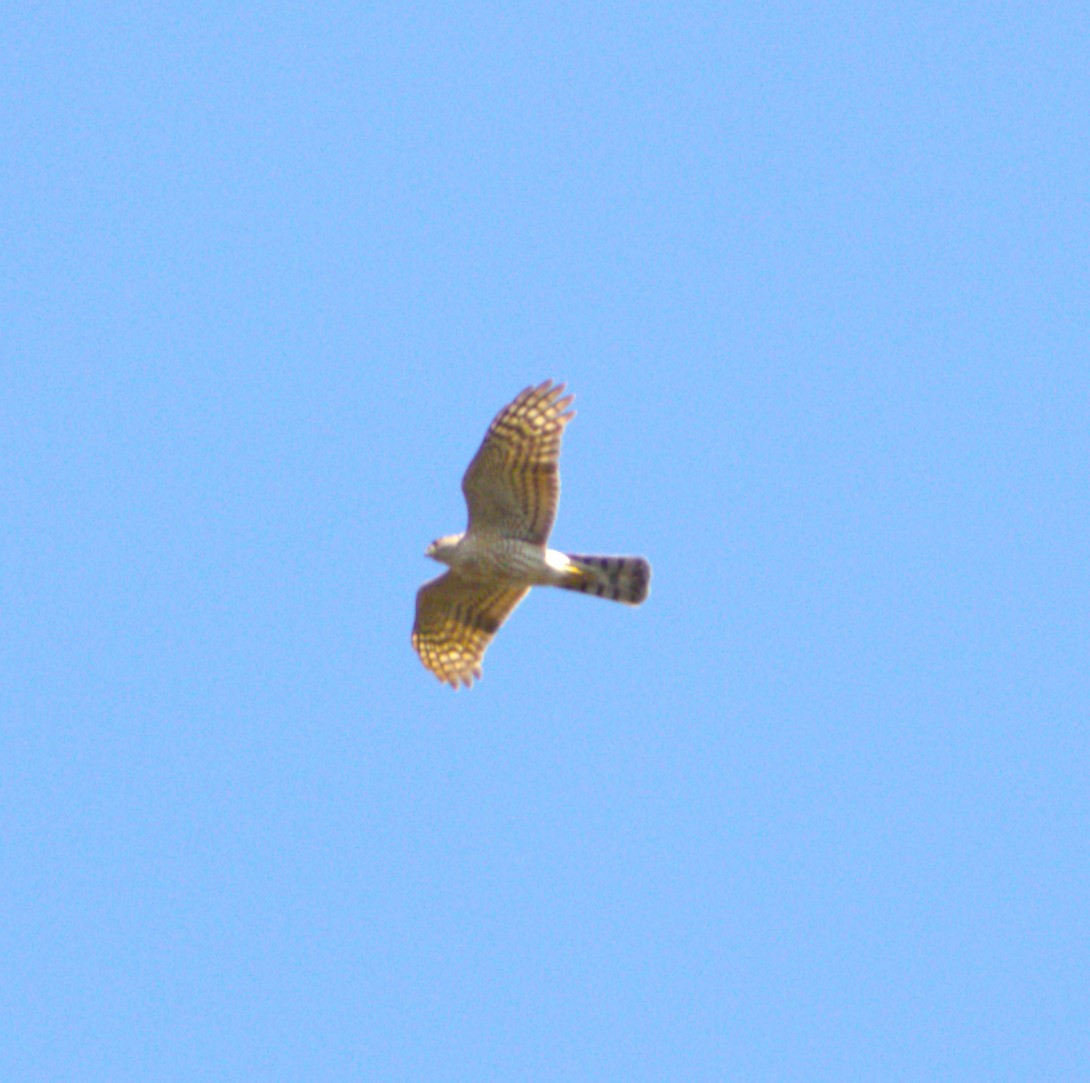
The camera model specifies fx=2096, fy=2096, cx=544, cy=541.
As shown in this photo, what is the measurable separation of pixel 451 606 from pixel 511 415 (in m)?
2.20

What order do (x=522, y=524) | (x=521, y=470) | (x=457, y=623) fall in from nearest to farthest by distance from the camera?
(x=521, y=470)
(x=522, y=524)
(x=457, y=623)

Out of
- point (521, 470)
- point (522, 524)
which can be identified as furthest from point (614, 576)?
point (521, 470)

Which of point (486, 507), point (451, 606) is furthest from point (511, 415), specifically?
point (451, 606)

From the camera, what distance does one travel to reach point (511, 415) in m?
18.4

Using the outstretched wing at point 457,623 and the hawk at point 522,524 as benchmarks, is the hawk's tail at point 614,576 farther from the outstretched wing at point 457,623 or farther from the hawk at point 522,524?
the outstretched wing at point 457,623

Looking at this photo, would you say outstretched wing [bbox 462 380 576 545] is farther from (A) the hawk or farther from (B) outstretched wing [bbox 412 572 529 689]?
(B) outstretched wing [bbox 412 572 529 689]

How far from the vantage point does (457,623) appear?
64.8 feet

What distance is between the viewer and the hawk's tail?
18797 millimetres

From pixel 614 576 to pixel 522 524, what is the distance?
96 cm

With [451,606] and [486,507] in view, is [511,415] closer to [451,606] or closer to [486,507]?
[486,507]

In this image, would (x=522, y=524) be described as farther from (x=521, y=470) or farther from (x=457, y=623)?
(x=457, y=623)

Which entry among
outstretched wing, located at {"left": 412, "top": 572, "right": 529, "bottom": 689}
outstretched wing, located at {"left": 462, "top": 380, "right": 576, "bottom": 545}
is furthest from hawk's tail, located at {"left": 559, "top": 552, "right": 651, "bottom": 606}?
outstretched wing, located at {"left": 412, "top": 572, "right": 529, "bottom": 689}

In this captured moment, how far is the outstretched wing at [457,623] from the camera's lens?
19.5 m

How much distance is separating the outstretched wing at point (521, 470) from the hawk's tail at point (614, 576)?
16.7 inches
